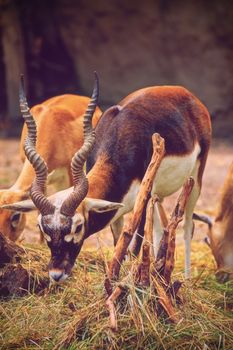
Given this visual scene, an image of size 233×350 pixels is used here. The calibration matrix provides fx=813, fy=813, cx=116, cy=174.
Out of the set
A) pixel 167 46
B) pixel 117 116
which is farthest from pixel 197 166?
pixel 167 46

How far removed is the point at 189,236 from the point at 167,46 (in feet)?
21.8

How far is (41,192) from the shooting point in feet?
18.0

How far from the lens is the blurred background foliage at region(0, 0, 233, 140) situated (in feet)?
42.3

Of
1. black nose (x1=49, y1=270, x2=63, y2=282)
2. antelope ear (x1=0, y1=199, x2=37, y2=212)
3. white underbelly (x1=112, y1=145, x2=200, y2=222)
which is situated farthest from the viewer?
white underbelly (x1=112, y1=145, x2=200, y2=222)

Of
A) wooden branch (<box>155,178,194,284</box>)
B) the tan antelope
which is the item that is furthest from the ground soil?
wooden branch (<box>155,178,194,284</box>)

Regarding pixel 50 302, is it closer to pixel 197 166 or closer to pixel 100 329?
pixel 100 329

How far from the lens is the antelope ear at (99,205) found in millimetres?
5484

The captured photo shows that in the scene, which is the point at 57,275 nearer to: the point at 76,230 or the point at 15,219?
the point at 76,230

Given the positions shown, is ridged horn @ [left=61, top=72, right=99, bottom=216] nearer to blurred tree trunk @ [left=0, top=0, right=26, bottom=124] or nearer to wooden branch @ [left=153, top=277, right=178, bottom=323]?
wooden branch @ [left=153, top=277, right=178, bottom=323]

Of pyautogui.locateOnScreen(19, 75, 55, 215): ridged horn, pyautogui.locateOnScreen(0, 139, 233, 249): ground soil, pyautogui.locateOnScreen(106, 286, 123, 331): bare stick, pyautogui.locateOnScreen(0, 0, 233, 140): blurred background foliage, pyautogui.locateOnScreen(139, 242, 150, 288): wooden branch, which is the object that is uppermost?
pyautogui.locateOnScreen(19, 75, 55, 215): ridged horn

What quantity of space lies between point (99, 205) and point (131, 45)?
826 centimetres

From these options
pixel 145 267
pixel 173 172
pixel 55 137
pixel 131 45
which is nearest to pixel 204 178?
pixel 131 45

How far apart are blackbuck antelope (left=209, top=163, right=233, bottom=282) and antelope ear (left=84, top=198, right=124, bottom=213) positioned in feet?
4.81

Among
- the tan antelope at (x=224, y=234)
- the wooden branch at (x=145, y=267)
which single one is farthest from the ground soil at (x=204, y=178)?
the wooden branch at (x=145, y=267)
